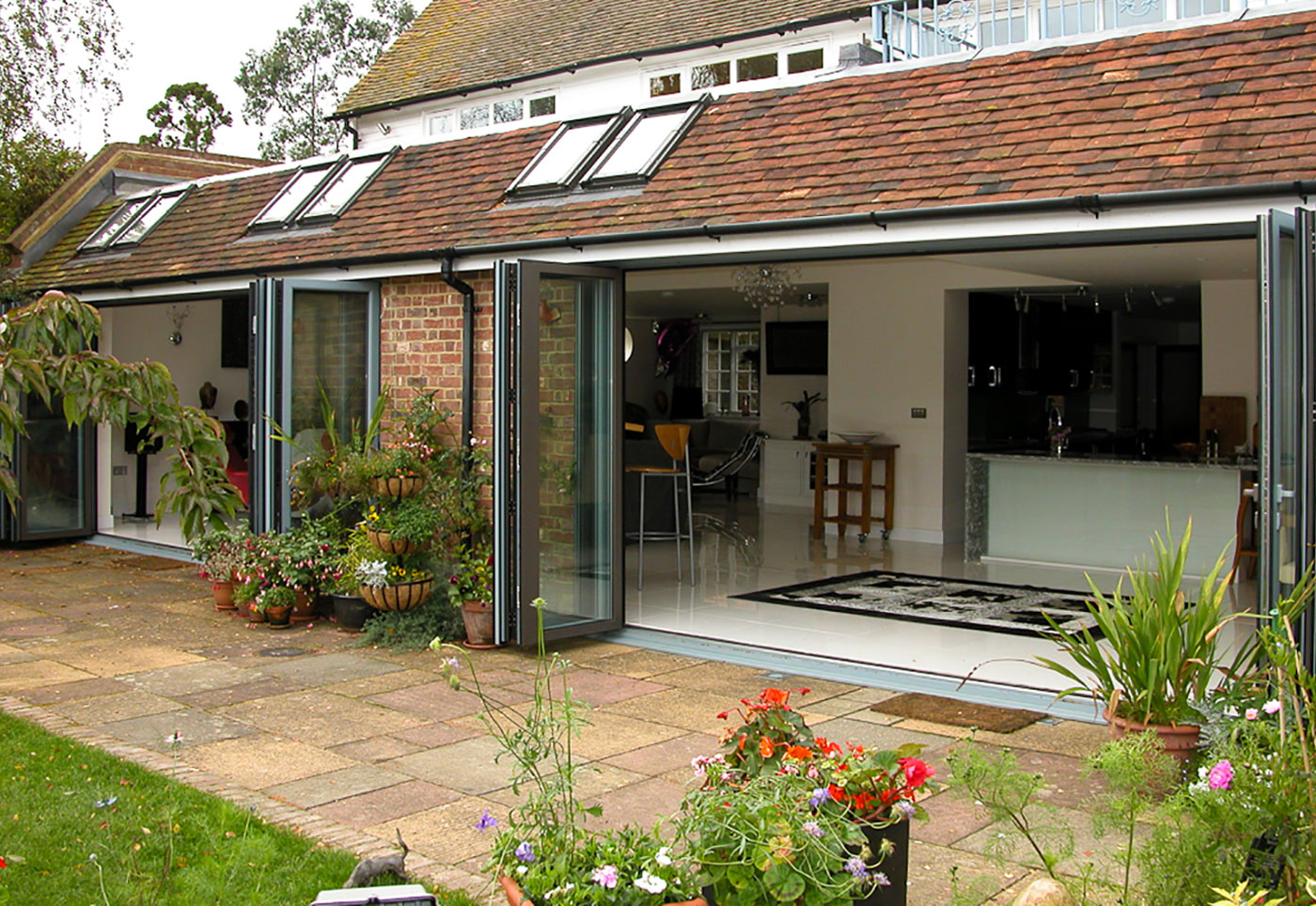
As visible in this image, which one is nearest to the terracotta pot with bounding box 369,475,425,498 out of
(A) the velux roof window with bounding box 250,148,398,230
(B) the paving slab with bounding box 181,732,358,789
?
(B) the paving slab with bounding box 181,732,358,789

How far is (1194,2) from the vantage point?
1123 centimetres

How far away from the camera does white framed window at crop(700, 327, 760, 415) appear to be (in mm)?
19297

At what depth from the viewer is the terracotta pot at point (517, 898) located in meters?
2.74

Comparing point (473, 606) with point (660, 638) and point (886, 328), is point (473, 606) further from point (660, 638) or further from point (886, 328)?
point (886, 328)

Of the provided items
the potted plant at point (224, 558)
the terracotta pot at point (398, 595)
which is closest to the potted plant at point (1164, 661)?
the terracotta pot at point (398, 595)

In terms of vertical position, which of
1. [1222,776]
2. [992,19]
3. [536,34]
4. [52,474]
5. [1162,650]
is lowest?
[1222,776]

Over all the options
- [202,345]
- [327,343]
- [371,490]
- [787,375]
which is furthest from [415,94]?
[371,490]

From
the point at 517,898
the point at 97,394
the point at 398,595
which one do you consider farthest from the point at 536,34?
the point at 517,898

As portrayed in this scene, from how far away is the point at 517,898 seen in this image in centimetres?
276

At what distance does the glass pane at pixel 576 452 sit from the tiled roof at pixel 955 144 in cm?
50

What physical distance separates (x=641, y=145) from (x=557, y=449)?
221cm

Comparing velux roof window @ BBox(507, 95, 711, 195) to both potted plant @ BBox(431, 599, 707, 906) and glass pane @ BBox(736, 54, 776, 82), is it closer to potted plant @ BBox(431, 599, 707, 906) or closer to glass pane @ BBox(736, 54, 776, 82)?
potted plant @ BBox(431, 599, 707, 906)

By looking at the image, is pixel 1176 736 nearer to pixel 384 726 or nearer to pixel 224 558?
pixel 384 726

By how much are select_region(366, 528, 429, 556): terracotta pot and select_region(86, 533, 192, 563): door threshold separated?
4.07 meters
